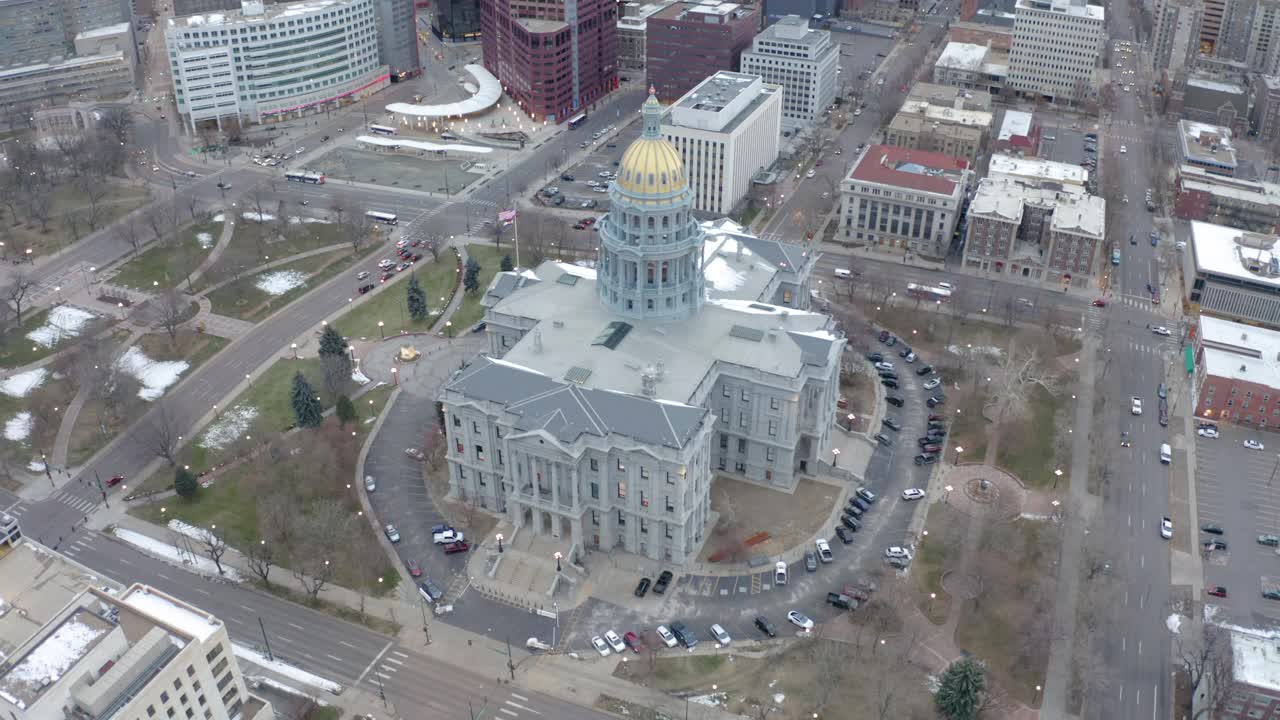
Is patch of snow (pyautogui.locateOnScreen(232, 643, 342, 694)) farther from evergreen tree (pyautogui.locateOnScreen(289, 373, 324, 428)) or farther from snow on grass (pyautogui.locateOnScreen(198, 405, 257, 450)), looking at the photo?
snow on grass (pyautogui.locateOnScreen(198, 405, 257, 450))

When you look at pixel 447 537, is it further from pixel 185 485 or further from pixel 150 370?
pixel 150 370

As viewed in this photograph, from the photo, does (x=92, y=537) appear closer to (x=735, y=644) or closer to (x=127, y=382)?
(x=127, y=382)

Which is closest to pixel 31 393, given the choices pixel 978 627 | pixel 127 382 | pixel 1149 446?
pixel 127 382

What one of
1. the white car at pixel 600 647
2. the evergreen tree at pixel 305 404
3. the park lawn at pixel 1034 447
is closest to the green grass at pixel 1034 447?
the park lawn at pixel 1034 447

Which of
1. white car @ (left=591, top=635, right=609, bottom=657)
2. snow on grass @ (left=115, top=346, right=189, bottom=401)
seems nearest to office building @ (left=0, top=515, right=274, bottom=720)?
white car @ (left=591, top=635, right=609, bottom=657)

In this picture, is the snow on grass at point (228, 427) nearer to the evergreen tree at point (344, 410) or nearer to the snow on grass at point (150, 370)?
the snow on grass at point (150, 370)

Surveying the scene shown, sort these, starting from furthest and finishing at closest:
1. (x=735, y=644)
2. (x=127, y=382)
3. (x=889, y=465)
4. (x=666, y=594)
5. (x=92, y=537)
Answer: (x=127, y=382)
(x=889, y=465)
(x=92, y=537)
(x=666, y=594)
(x=735, y=644)
